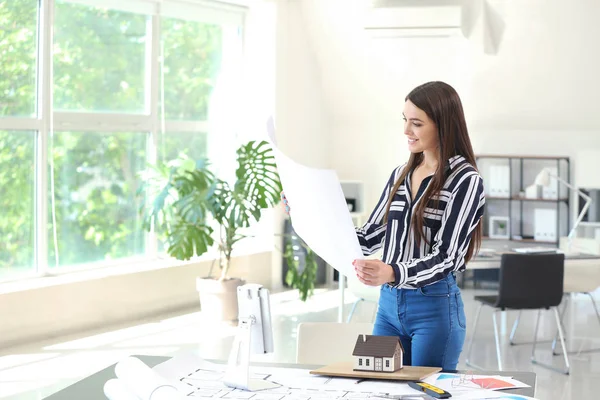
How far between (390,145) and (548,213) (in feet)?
6.31

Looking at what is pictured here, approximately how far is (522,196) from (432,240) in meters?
6.95

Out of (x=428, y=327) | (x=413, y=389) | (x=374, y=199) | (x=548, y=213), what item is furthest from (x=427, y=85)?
(x=374, y=199)

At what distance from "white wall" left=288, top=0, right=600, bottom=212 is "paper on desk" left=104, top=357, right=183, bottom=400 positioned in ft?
22.9

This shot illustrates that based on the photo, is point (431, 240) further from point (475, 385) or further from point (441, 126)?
point (475, 385)

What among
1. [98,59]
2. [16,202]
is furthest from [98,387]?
[98,59]

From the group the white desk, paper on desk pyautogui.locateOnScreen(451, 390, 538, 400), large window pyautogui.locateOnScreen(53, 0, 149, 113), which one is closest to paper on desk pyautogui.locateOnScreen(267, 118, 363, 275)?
the white desk

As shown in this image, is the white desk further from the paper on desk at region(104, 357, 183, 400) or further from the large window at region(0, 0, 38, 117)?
the large window at region(0, 0, 38, 117)

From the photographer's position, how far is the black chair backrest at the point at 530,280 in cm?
575

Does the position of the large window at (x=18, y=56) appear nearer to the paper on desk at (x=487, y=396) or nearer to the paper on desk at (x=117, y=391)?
the paper on desk at (x=117, y=391)

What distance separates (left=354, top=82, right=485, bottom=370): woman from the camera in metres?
2.68

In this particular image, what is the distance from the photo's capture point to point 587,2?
8242 mm

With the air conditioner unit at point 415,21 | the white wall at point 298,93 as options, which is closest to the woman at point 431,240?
the air conditioner unit at point 415,21

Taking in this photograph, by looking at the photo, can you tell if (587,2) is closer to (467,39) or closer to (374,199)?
(467,39)

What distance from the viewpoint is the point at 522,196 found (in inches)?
372
